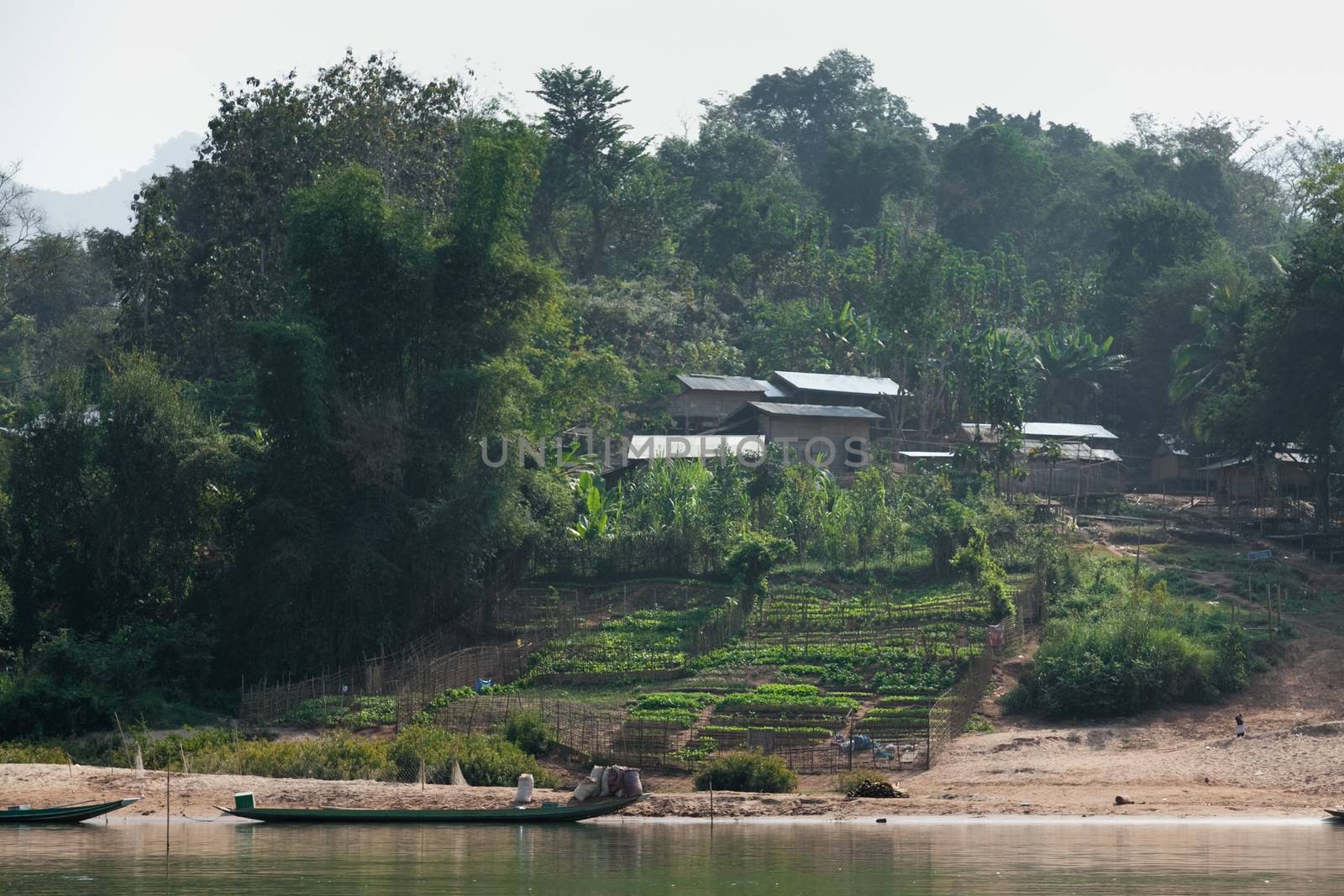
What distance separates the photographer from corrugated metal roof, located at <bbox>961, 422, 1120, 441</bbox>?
55719 mm

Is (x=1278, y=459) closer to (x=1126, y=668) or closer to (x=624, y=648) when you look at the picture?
(x=1126, y=668)

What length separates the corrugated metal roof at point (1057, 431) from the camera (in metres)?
55.7

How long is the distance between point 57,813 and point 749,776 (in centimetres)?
1147

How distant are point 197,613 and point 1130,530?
87.5ft

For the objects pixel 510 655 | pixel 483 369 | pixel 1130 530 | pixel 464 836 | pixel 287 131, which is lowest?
pixel 464 836

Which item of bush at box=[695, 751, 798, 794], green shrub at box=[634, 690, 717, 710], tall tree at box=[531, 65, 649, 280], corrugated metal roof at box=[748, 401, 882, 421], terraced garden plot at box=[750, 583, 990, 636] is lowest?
bush at box=[695, 751, 798, 794]

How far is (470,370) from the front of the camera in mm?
38938

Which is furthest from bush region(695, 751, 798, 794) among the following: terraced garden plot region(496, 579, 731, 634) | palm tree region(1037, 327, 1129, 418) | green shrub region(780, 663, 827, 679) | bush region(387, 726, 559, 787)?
palm tree region(1037, 327, 1129, 418)

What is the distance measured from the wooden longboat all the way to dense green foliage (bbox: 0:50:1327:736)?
832 centimetres

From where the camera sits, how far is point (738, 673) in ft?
115

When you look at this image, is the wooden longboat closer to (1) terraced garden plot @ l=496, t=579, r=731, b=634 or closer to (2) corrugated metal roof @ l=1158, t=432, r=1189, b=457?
(1) terraced garden plot @ l=496, t=579, r=731, b=634

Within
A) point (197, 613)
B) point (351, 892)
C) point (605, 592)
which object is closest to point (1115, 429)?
point (605, 592)

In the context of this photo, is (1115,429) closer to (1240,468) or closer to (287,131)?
(1240,468)

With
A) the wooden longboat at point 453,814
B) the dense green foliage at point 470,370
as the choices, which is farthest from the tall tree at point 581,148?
the wooden longboat at point 453,814
